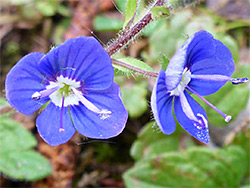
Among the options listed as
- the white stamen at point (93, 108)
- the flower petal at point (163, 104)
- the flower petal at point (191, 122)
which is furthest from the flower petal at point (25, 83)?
the flower petal at point (191, 122)

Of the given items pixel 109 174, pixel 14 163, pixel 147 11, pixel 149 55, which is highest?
pixel 147 11

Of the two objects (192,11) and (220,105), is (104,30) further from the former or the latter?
(220,105)

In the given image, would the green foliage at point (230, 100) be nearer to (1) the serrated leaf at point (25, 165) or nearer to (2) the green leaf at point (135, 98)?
(2) the green leaf at point (135, 98)

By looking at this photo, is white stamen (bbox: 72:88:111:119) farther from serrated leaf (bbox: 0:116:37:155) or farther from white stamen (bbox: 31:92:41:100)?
serrated leaf (bbox: 0:116:37:155)

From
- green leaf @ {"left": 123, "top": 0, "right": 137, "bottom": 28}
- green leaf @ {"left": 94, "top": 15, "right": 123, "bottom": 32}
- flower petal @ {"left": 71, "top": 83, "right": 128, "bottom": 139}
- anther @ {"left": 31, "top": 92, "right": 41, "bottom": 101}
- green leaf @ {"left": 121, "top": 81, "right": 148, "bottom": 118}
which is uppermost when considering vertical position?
green leaf @ {"left": 123, "top": 0, "right": 137, "bottom": 28}

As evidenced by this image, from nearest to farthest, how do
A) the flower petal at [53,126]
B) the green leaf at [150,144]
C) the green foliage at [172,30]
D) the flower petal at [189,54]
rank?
the flower petal at [189,54] < the flower petal at [53,126] < the green leaf at [150,144] < the green foliage at [172,30]

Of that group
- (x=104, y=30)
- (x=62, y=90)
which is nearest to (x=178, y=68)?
(x=62, y=90)

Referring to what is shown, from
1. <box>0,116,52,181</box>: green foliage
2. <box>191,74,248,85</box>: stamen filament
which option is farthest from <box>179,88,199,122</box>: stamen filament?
<box>0,116,52,181</box>: green foliage
